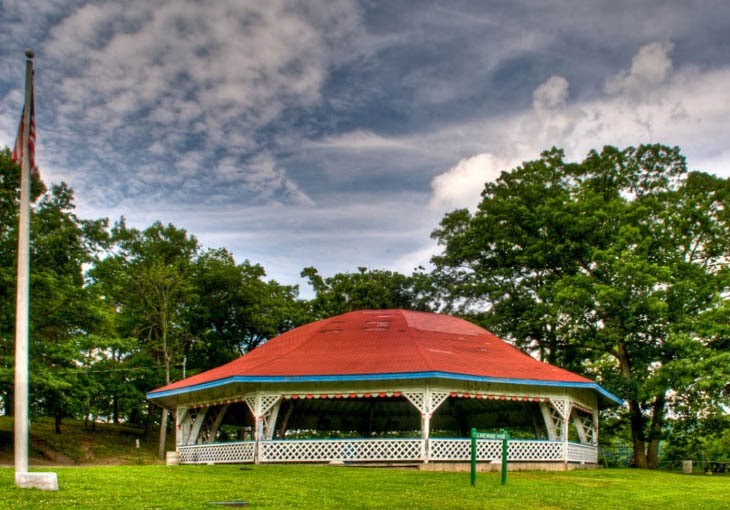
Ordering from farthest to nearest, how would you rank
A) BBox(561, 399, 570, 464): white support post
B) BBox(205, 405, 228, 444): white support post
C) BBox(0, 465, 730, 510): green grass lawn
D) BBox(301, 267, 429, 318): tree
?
1. BBox(301, 267, 429, 318): tree
2. BBox(205, 405, 228, 444): white support post
3. BBox(561, 399, 570, 464): white support post
4. BBox(0, 465, 730, 510): green grass lawn

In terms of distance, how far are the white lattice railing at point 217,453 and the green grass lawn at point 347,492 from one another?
435 centimetres

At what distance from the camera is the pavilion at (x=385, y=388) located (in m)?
22.8

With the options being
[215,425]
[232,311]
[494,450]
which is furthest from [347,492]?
[232,311]

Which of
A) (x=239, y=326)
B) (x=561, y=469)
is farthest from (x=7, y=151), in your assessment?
(x=561, y=469)

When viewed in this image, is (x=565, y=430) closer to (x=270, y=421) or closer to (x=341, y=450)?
(x=341, y=450)

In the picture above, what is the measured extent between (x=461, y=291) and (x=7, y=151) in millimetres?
26447

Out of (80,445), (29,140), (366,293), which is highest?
(29,140)

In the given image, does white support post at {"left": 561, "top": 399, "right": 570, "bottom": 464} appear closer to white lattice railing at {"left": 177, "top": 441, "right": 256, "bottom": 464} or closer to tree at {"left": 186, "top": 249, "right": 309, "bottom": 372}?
white lattice railing at {"left": 177, "top": 441, "right": 256, "bottom": 464}

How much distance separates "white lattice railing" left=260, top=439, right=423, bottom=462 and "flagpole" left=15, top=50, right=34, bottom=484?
462 inches

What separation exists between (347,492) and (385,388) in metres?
9.91

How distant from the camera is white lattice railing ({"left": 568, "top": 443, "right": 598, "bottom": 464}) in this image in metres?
25.6

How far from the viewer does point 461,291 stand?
139ft

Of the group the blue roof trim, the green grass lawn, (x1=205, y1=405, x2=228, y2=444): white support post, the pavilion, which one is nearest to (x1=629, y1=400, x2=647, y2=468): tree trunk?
the pavilion

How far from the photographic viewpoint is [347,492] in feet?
43.6
